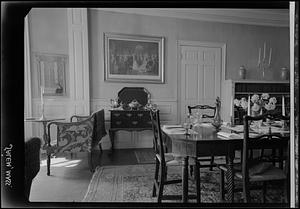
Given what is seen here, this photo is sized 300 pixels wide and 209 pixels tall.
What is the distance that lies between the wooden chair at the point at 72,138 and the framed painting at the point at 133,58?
141 cm

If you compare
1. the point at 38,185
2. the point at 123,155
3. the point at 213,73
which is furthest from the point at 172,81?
the point at 38,185

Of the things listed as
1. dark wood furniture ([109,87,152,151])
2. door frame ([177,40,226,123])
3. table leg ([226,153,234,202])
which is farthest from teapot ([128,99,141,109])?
table leg ([226,153,234,202])

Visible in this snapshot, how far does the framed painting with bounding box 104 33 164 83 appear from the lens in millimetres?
3574

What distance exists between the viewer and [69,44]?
3426 millimetres

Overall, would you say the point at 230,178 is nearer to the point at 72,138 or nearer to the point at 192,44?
the point at 72,138

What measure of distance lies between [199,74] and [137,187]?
100 inches

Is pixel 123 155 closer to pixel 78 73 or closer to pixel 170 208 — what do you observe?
pixel 78 73

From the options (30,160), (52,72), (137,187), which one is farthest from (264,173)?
(52,72)

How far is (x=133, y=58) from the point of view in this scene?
365 cm

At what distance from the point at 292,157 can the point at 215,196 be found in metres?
1.20

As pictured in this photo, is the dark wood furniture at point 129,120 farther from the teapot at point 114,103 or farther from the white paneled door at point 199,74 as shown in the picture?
the white paneled door at point 199,74

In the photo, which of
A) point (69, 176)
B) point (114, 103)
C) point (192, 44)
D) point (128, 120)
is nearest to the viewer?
point (69, 176)

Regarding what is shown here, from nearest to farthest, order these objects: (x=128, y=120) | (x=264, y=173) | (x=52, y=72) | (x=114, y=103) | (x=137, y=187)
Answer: (x=264, y=173) → (x=137, y=187) → (x=128, y=120) → (x=52, y=72) → (x=114, y=103)

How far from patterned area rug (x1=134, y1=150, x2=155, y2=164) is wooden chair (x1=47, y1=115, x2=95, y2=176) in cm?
85
